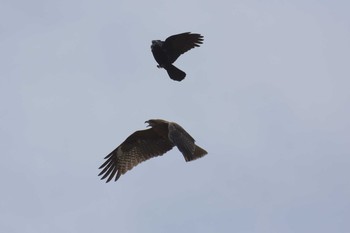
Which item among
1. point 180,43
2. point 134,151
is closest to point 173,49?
point 180,43

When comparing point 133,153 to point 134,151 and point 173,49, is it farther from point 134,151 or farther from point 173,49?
point 173,49

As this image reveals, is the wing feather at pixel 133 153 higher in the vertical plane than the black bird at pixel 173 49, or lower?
lower

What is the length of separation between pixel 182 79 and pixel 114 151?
184cm

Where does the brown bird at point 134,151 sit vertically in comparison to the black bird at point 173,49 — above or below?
below

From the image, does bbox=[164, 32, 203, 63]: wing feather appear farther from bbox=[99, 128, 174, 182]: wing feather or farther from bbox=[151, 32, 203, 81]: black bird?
bbox=[99, 128, 174, 182]: wing feather

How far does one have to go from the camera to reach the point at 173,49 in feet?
58.3

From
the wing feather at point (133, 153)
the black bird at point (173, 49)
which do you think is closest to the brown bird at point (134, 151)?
the wing feather at point (133, 153)

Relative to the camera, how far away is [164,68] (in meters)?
17.8

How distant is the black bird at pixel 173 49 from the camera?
17625 mm

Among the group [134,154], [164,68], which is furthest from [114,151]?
[164,68]

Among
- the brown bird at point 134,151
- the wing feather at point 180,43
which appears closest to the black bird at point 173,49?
the wing feather at point 180,43

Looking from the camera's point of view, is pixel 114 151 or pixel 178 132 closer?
pixel 178 132

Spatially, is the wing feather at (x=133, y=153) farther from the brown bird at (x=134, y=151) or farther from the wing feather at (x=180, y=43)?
the wing feather at (x=180, y=43)

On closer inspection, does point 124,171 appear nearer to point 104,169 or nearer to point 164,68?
point 104,169
